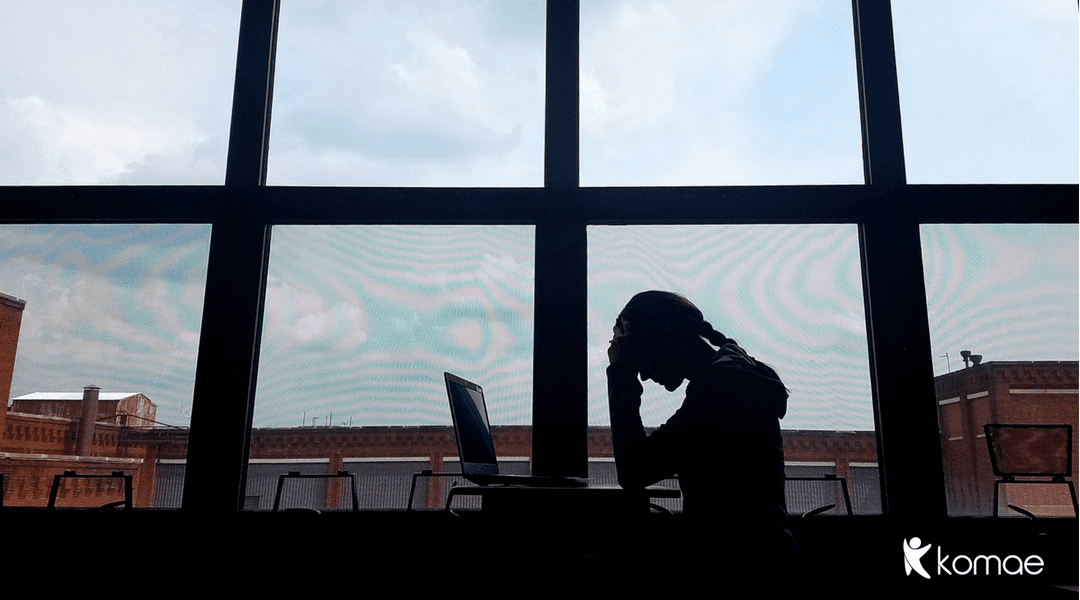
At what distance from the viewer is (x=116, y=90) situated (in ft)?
10.7

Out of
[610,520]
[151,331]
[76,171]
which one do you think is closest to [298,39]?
[76,171]

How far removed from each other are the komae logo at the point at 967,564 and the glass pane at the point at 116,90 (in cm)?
321

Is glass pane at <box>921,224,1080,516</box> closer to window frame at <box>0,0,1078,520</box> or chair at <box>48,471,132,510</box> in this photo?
window frame at <box>0,0,1078,520</box>

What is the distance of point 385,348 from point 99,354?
1.19 metres

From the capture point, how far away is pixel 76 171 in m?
3.12

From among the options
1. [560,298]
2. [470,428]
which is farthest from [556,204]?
[470,428]

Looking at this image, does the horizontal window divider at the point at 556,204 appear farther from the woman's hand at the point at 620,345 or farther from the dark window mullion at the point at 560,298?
the woman's hand at the point at 620,345

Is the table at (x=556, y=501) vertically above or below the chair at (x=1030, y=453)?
below

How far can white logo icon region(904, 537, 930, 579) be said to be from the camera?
2.64 metres

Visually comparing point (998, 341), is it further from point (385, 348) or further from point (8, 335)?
point (8, 335)

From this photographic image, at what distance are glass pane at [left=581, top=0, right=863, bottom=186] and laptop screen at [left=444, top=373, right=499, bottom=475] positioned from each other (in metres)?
1.30

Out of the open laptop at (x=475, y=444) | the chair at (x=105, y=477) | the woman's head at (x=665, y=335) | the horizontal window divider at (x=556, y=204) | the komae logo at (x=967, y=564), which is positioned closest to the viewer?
the woman's head at (x=665, y=335)

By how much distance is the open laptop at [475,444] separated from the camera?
6.18ft

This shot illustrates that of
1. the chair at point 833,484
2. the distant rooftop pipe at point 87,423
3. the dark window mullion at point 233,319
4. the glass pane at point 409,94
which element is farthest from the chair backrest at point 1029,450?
the distant rooftop pipe at point 87,423
